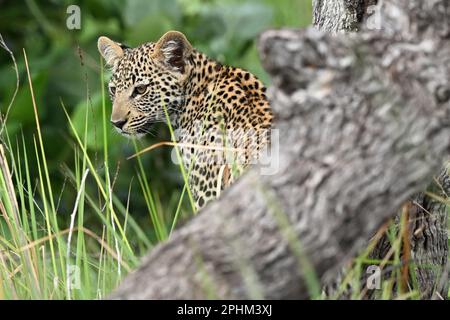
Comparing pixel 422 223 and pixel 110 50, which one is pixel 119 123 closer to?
pixel 110 50

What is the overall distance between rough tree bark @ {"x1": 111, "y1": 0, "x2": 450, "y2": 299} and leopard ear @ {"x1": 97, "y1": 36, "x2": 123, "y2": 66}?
3690 millimetres

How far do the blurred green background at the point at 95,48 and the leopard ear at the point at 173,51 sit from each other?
394 cm

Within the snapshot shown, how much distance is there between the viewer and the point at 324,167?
376 cm

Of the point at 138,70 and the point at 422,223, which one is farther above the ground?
the point at 138,70

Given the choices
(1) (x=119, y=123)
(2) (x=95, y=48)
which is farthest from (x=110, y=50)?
(2) (x=95, y=48)

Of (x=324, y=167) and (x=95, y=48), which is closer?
(x=324, y=167)

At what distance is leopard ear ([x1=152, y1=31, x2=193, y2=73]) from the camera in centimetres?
709

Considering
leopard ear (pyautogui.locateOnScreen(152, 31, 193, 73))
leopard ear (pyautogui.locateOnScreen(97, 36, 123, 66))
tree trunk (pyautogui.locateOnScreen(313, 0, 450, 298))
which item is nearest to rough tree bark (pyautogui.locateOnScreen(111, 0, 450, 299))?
tree trunk (pyautogui.locateOnScreen(313, 0, 450, 298))

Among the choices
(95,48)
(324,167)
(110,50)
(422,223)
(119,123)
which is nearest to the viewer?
(324,167)

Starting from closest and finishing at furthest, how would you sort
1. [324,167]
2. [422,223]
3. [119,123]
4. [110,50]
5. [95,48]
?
1. [324,167]
2. [422,223]
3. [119,123]
4. [110,50]
5. [95,48]

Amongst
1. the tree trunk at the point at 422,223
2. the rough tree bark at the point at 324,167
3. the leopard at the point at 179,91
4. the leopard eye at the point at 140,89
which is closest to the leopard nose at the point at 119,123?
the leopard at the point at 179,91

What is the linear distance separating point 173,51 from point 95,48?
4745mm

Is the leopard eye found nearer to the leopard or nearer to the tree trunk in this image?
the leopard
